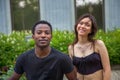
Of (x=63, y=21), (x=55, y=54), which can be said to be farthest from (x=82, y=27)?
(x=63, y=21)

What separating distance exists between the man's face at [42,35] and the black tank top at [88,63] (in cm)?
97

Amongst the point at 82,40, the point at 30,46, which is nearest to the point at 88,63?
the point at 82,40

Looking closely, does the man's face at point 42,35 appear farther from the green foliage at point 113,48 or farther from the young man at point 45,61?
the green foliage at point 113,48

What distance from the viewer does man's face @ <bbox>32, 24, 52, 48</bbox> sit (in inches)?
127

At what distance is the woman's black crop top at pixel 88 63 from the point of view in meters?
4.12

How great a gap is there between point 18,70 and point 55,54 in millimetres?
376

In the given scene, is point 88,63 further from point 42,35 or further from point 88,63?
point 42,35

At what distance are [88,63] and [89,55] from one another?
3.5 inches

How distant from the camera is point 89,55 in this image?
415cm

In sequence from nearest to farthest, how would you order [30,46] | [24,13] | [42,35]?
[42,35] → [30,46] → [24,13]

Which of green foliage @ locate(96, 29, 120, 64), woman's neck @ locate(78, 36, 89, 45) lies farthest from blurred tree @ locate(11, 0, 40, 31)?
woman's neck @ locate(78, 36, 89, 45)

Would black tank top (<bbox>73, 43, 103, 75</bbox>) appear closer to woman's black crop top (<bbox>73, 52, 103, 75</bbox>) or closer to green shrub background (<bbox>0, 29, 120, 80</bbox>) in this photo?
woman's black crop top (<bbox>73, 52, 103, 75</bbox>)

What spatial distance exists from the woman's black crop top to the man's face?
3.17ft

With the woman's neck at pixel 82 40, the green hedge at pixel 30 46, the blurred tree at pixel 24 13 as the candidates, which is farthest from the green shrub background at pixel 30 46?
the blurred tree at pixel 24 13
